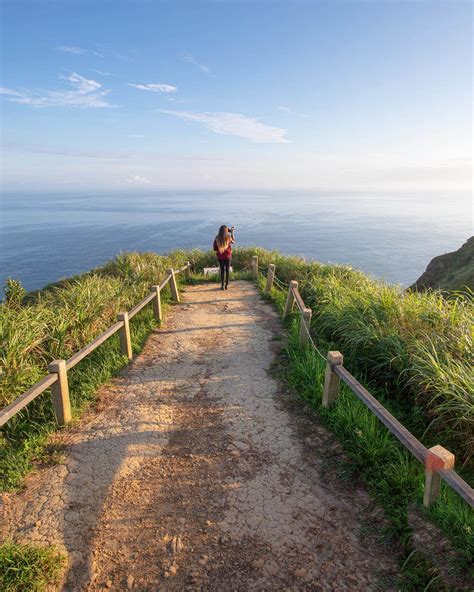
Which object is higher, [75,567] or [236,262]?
[236,262]

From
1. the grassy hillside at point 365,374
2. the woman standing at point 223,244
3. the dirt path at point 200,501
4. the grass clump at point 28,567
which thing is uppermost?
the woman standing at point 223,244

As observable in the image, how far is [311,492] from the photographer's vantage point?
3742 millimetres

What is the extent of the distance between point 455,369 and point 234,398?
3.22 m

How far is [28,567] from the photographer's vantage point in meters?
2.80

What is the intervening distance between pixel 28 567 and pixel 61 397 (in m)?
2.23

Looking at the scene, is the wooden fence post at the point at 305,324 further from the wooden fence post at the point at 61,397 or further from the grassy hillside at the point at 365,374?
the wooden fence post at the point at 61,397

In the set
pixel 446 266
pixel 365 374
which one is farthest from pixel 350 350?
pixel 446 266

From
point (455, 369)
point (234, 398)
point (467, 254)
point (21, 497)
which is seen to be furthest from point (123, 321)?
point (467, 254)

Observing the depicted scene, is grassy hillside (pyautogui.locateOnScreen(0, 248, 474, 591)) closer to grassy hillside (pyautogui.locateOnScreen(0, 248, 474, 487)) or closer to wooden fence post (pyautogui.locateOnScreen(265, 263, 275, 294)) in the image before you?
grassy hillside (pyautogui.locateOnScreen(0, 248, 474, 487))

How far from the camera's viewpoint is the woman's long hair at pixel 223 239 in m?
10.9

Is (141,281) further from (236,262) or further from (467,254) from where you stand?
(467,254)

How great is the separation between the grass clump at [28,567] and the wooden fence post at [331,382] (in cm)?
Answer: 358

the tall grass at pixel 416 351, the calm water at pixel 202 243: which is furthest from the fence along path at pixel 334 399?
the calm water at pixel 202 243

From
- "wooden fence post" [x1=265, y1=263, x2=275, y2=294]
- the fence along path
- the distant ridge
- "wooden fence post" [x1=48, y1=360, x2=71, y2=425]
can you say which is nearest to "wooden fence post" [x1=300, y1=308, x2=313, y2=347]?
the fence along path
